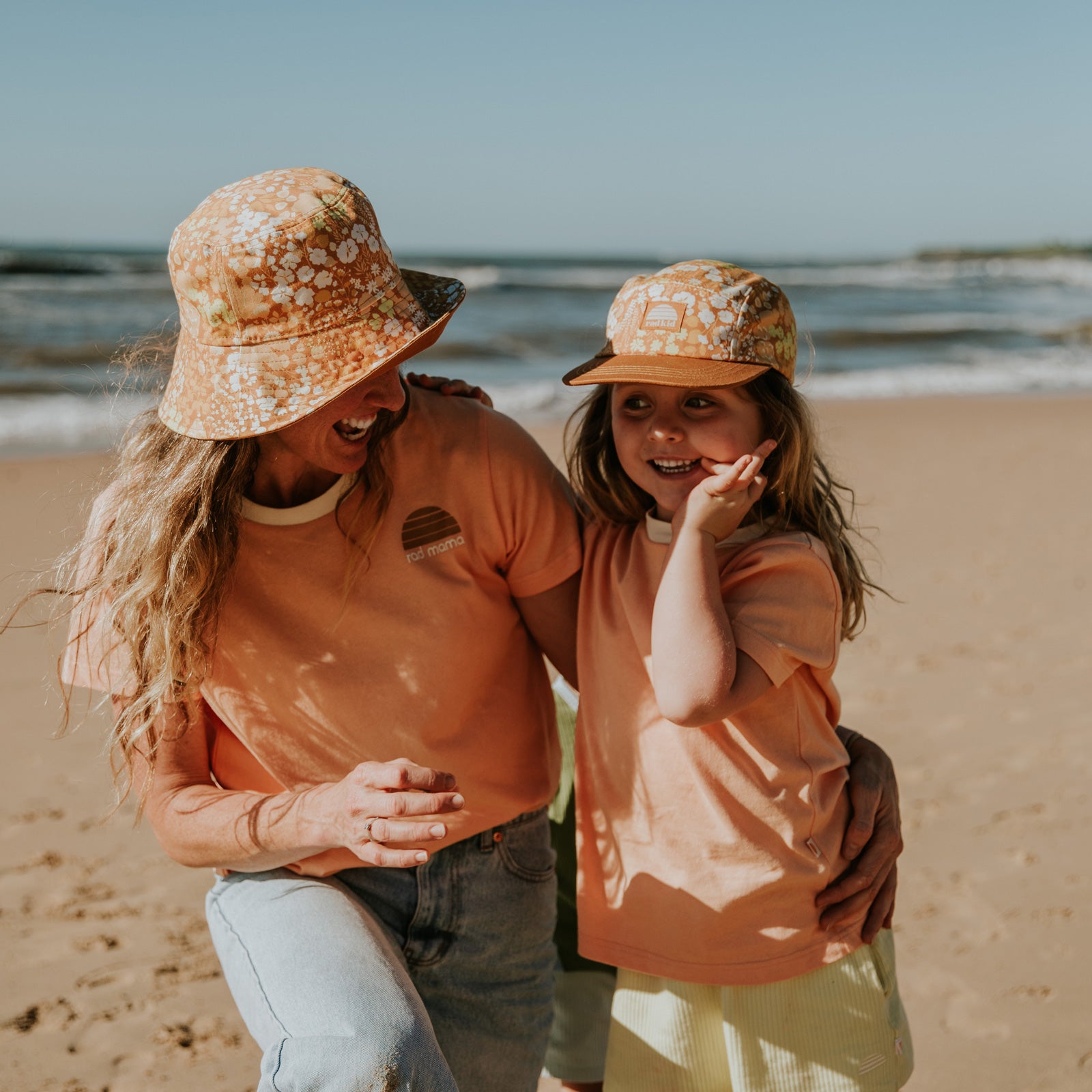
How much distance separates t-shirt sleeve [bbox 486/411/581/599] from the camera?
7.01 ft

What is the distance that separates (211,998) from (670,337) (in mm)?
2198

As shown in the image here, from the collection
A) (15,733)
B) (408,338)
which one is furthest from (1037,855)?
(15,733)

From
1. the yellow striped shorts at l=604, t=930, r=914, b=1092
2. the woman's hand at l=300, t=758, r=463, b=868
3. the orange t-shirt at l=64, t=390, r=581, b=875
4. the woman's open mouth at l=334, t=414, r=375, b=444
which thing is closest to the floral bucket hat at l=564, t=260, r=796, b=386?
the orange t-shirt at l=64, t=390, r=581, b=875

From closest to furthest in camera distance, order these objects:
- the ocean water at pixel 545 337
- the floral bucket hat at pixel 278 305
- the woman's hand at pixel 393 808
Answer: the woman's hand at pixel 393 808, the floral bucket hat at pixel 278 305, the ocean water at pixel 545 337

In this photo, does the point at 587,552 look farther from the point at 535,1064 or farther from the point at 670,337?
the point at 535,1064

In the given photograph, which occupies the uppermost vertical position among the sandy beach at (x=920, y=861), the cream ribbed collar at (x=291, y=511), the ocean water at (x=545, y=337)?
the cream ribbed collar at (x=291, y=511)

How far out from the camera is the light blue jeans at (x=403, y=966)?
1.66 metres

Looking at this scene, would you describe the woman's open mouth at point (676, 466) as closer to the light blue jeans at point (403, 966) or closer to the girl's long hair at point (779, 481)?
the girl's long hair at point (779, 481)

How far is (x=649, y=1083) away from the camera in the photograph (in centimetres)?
202

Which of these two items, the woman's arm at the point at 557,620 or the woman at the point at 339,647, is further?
the woman's arm at the point at 557,620

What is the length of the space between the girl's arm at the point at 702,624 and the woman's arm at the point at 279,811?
1.29 ft

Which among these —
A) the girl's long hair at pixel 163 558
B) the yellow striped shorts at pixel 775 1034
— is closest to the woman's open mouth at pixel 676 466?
the girl's long hair at pixel 163 558

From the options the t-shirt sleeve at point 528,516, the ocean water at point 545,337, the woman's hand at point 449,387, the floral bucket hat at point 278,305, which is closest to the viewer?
the floral bucket hat at point 278,305

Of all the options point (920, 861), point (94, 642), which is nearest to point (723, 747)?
point (94, 642)
